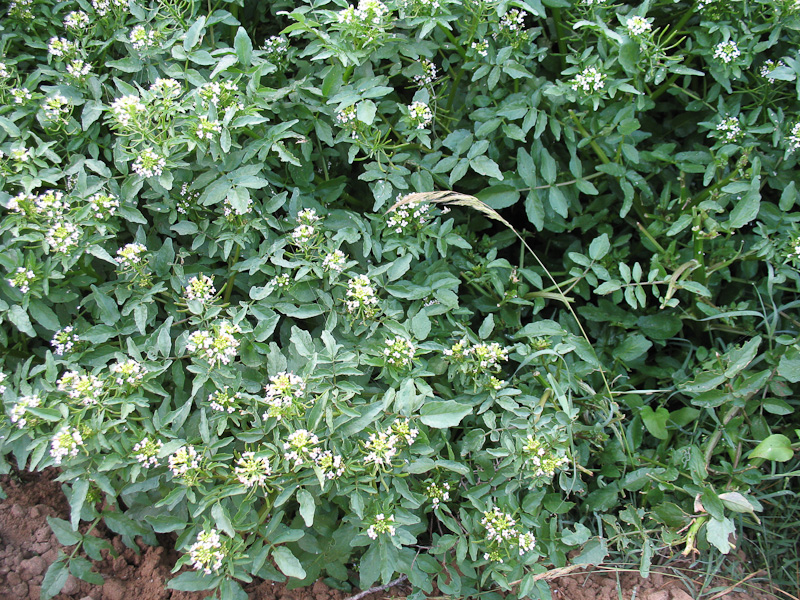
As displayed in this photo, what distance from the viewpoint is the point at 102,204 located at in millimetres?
2076

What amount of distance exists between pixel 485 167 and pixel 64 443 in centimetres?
165

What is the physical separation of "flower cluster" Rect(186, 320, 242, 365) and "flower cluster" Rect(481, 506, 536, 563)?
929 mm

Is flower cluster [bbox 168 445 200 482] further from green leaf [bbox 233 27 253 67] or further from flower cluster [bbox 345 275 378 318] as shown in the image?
green leaf [bbox 233 27 253 67]

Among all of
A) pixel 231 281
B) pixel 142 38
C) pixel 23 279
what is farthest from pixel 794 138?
pixel 23 279

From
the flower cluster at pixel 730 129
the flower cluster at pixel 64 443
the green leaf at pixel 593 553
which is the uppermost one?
the flower cluster at pixel 730 129

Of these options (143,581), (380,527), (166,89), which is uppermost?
(166,89)

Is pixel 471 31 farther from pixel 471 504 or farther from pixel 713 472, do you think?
pixel 713 472

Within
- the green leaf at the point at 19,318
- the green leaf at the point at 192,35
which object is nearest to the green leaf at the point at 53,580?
the green leaf at the point at 19,318

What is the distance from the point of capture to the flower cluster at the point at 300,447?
1.71m

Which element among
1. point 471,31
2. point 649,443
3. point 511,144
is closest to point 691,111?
point 511,144

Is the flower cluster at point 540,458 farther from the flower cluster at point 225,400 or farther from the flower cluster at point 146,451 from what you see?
the flower cluster at point 146,451

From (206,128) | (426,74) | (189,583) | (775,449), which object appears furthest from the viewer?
(426,74)

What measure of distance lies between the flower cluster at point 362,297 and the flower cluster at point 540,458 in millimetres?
647

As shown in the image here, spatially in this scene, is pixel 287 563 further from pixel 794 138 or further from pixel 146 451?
pixel 794 138
